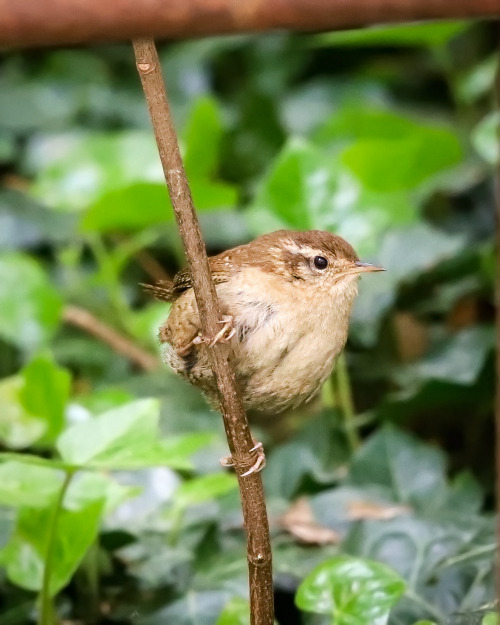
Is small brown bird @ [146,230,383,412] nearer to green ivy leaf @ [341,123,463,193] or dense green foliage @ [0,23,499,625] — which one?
dense green foliage @ [0,23,499,625]

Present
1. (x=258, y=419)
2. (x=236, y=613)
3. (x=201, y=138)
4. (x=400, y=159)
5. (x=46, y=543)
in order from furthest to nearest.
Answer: (x=258, y=419) → (x=201, y=138) → (x=400, y=159) → (x=46, y=543) → (x=236, y=613)

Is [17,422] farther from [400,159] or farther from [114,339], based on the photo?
[400,159]

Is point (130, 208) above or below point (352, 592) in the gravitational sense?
above

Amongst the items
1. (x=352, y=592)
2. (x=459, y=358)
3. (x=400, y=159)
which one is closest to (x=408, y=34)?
(x=400, y=159)

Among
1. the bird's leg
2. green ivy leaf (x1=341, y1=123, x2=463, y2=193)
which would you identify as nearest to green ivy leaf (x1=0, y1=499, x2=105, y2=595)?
the bird's leg

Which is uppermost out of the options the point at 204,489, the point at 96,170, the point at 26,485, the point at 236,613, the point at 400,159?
the point at 96,170

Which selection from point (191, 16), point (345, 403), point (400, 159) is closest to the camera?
point (191, 16)

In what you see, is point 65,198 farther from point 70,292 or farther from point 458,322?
point 458,322
